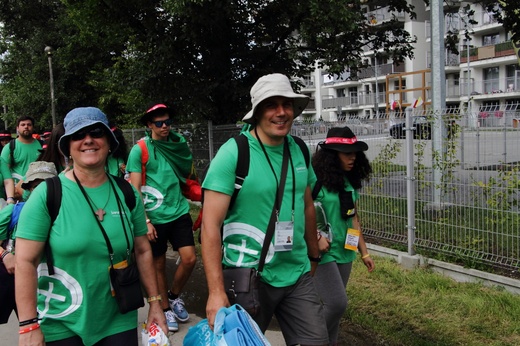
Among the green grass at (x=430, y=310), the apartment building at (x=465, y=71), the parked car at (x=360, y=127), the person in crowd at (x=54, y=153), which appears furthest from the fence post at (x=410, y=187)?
the apartment building at (x=465, y=71)

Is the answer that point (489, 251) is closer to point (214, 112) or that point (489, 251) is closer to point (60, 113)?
point (214, 112)

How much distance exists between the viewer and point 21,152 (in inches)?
271

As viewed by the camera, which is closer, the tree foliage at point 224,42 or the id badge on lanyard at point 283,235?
the id badge on lanyard at point 283,235

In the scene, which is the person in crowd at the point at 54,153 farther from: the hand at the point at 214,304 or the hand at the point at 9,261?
the hand at the point at 214,304

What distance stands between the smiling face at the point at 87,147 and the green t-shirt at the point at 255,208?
541 mm

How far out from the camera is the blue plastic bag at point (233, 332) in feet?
6.89

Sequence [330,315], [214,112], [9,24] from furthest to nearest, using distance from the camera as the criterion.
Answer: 1. [9,24]
2. [214,112]
3. [330,315]

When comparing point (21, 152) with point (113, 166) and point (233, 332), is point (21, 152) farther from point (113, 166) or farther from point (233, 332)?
point (233, 332)

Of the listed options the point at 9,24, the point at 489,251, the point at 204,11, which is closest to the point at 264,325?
the point at 489,251

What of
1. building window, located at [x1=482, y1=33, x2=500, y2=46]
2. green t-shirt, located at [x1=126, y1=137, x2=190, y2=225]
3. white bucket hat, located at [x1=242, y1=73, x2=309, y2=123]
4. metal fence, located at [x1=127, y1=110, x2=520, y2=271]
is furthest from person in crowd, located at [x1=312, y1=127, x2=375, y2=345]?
building window, located at [x1=482, y1=33, x2=500, y2=46]

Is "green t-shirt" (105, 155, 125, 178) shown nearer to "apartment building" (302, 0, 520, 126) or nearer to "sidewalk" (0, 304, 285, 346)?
"sidewalk" (0, 304, 285, 346)

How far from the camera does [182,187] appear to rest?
4883 millimetres

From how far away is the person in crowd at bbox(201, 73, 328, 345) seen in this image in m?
2.48

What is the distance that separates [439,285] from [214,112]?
633 centimetres
